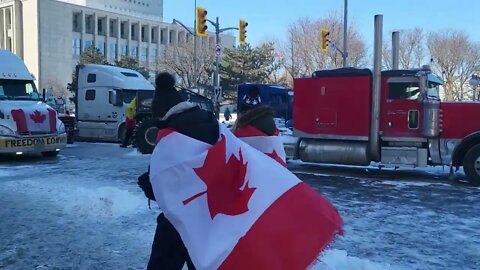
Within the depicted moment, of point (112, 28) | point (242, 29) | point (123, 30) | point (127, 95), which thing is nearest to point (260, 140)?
point (127, 95)

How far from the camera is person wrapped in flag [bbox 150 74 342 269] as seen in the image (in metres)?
3.14

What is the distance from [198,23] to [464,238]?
66.2ft

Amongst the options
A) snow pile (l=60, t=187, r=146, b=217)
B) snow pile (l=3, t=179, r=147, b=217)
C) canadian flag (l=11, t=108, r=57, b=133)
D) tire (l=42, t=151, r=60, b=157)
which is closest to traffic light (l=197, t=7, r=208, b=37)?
tire (l=42, t=151, r=60, b=157)

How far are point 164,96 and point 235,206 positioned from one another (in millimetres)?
1091

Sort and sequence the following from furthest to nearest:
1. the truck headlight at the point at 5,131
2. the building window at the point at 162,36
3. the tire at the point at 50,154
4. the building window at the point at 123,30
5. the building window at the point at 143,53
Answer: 1. the building window at the point at 162,36
2. the building window at the point at 143,53
3. the building window at the point at 123,30
4. the tire at the point at 50,154
5. the truck headlight at the point at 5,131

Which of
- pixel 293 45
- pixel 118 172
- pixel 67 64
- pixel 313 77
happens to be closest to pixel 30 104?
pixel 118 172

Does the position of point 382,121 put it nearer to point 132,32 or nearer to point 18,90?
point 18,90

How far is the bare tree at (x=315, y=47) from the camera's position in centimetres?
4844

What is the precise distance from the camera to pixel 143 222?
284 inches

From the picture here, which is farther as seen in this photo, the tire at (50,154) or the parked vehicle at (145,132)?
the parked vehicle at (145,132)

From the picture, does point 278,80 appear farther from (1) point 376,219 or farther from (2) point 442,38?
(1) point 376,219

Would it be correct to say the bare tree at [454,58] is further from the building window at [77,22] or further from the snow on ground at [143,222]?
the building window at [77,22]

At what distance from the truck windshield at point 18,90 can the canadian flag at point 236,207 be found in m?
12.6

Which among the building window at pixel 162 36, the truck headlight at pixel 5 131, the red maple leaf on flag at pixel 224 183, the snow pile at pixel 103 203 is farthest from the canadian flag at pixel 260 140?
the building window at pixel 162 36
